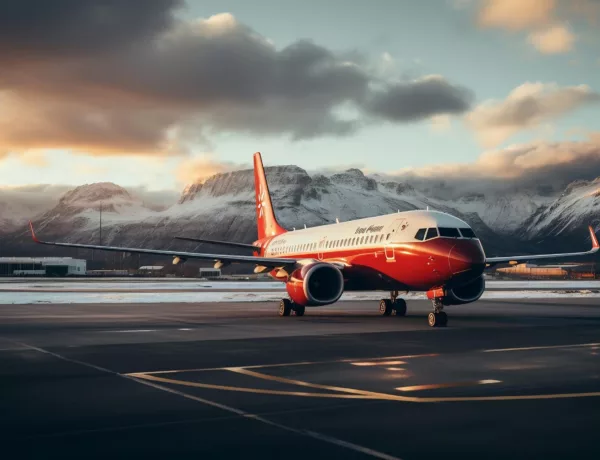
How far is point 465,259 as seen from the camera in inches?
1029

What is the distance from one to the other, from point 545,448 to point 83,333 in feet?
57.8

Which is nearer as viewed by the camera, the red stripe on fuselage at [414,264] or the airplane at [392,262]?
the red stripe on fuselage at [414,264]

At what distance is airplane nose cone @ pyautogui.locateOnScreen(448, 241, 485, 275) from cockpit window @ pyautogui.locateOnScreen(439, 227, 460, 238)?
69 centimetres

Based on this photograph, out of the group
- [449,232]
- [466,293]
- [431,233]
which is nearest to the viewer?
[449,232]

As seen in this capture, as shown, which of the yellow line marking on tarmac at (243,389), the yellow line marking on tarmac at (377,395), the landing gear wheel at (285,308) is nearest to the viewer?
the yellow line marking on tarmac at (377,395)

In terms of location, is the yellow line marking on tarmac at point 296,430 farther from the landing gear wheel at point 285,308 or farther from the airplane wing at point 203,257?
the landing gear wheel at point 285,308

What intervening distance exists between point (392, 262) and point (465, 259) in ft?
13.7

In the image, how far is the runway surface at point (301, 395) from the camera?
7.91 metres

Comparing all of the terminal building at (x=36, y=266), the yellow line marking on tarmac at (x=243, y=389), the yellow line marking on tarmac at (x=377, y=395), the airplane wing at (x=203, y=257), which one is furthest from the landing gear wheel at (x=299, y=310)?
the terminal building at (x=36, y=266)

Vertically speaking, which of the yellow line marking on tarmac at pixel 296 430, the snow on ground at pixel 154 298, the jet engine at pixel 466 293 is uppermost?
the jet engine at pixel 466 293

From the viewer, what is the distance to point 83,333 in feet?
74.0

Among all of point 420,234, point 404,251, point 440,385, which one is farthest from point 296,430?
point 404,251

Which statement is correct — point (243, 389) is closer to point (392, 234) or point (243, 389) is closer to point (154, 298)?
point (392, 234)

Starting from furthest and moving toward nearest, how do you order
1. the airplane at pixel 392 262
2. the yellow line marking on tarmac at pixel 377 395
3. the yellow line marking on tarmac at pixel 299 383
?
the airplane at pixel 392 262 < the yellow line marking on tarmac at pixel 299 383 < the yellow line marking on tarmac at pixel 377 395
